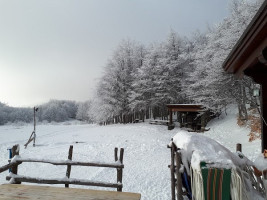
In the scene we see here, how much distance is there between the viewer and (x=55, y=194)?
110 inches

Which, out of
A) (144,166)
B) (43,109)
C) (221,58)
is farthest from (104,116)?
(43,109)

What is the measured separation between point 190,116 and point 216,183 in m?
21.2

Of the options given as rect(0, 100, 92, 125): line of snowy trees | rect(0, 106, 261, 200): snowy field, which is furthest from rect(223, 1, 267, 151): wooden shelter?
rect(0, 100, 92, 125): line of snowy trees

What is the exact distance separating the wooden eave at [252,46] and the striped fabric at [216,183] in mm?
2119

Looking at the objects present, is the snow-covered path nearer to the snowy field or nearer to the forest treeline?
the snowy field

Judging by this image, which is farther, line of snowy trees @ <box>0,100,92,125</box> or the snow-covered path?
line of snowy trees @ <box>0,100,92,125</box>

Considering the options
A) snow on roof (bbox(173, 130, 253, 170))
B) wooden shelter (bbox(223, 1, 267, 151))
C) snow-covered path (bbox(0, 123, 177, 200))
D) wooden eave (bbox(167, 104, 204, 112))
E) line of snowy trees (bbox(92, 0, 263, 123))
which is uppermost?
line of snowy trees (bbox(92, 0, 263, 123))

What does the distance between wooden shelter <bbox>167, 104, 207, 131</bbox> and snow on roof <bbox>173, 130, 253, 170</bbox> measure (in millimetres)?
17017

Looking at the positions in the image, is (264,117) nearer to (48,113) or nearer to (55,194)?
(55,194)

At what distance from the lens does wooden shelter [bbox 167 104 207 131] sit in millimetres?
19909

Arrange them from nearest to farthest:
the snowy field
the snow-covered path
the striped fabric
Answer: the striped fabric < the snow-covered path < the snowy field

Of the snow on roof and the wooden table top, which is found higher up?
the snow on roof

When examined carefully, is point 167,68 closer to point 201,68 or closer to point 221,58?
point 201,68

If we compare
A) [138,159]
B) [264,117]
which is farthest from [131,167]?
[264,117]
